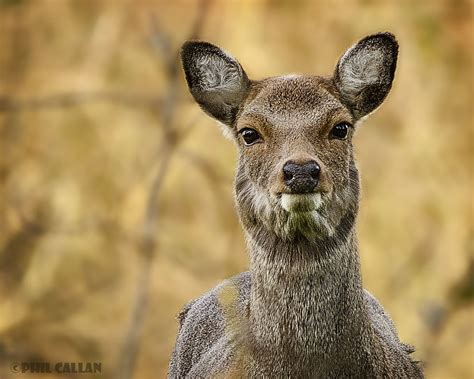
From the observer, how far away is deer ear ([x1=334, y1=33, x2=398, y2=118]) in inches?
380

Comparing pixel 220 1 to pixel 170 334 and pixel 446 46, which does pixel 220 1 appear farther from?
pixel 170 334

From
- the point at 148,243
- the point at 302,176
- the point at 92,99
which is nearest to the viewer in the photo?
the point at 302,176

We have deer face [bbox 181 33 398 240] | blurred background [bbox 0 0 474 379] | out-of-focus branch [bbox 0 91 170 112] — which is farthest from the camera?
blurred background [bbox 0 0 474 379]

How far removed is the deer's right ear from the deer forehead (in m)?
0.18

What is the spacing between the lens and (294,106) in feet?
30.7

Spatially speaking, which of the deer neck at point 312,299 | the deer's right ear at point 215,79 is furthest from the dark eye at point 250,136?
the deer neck at point 312,299

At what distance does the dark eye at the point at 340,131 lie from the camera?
9297 millimetres

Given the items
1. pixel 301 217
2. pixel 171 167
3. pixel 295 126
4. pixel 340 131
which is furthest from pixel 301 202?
pixel 171 167

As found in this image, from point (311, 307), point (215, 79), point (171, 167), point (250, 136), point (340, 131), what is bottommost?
point (311, 307)

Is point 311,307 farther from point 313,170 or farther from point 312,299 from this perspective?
point 313,170

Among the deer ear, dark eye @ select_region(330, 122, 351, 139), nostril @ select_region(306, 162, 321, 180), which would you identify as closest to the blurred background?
the deer ear

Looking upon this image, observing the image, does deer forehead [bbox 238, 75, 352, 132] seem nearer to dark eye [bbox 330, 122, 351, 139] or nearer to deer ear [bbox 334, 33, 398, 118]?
dark eye [bbox 330, 122, 351, 139]

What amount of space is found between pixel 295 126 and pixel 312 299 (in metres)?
0.97

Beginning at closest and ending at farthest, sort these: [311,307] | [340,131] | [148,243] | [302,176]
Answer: [302,176] < [311,307] < [340,131] < [148,243]
